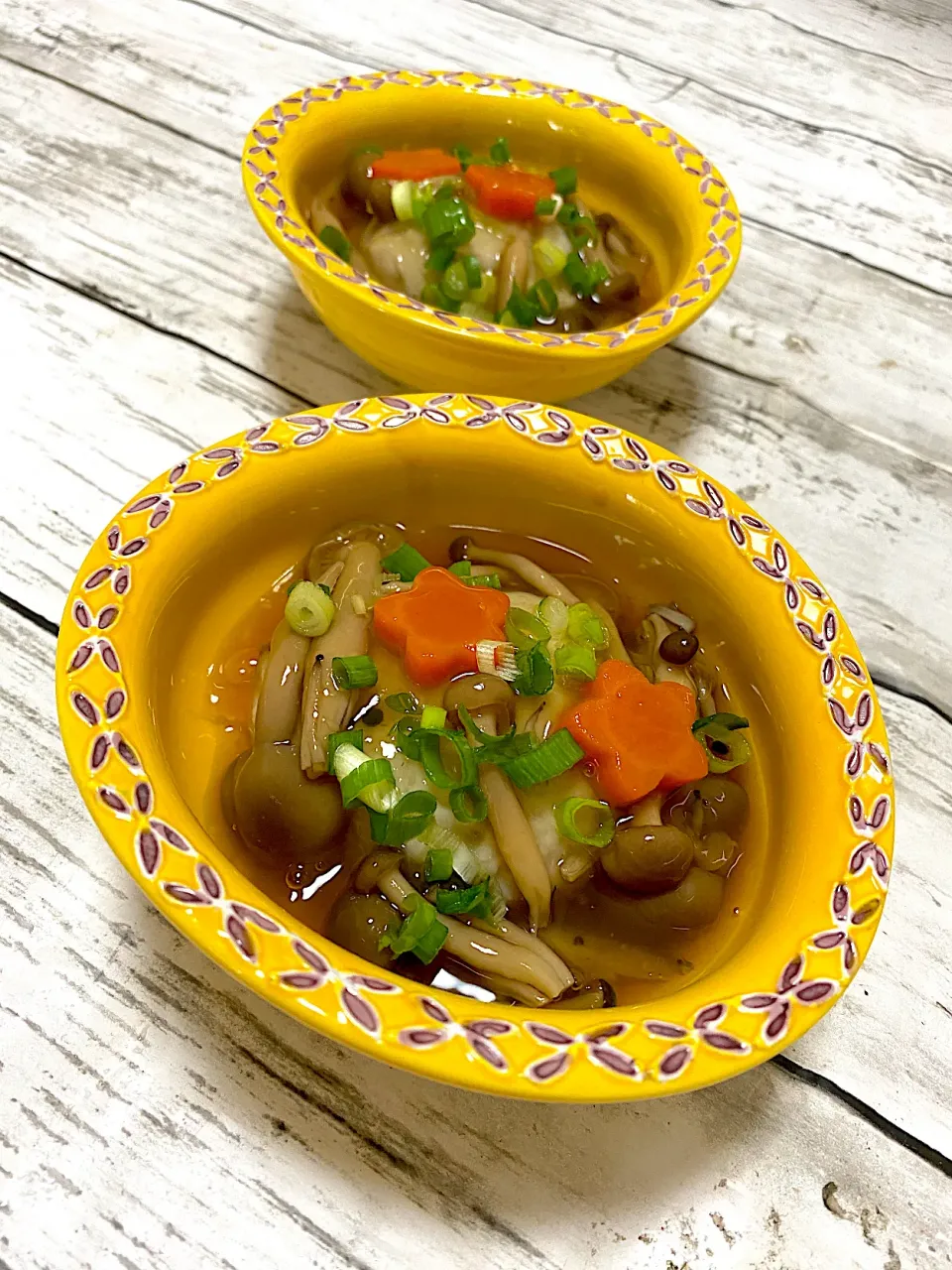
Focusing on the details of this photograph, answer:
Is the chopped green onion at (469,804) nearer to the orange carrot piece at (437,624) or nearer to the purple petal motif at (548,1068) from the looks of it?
the orange carrot piece at (437,624)

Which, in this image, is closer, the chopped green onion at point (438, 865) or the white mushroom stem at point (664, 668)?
the chopped green onion at point (438, 865)

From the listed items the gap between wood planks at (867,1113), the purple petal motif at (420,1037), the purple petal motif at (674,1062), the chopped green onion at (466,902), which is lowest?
the gap between wood planks at (867,1113)

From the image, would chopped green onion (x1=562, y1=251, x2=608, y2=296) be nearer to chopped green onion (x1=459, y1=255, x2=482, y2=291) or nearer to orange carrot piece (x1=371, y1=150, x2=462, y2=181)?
chopped green onion (x1=459, y1=255, x2=482, y2=291)

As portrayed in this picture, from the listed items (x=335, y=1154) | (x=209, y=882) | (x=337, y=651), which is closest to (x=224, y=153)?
(x=337, y=651)

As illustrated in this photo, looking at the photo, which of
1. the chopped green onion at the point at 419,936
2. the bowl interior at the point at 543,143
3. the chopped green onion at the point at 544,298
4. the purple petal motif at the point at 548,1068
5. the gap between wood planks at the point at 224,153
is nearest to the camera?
the purple petal motif at the point at 548,1068

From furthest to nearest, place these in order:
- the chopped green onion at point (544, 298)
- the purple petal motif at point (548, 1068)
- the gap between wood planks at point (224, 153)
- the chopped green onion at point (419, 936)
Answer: the gap between wood planks at point (224, 153)
the chopped green onion at point (544, 298)
the chopped green onion at point (419, 936)
the purple petal motif at point (548, 1068)

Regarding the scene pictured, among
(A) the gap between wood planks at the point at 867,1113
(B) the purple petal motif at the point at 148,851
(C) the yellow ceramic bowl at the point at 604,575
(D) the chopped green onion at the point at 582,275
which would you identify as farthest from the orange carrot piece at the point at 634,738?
(D) the chopped green onion at the point at 582,275

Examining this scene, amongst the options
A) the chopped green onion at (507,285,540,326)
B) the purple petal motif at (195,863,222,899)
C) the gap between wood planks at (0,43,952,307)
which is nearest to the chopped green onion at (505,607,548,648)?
the purple petal motif at (195,863,222,899)
